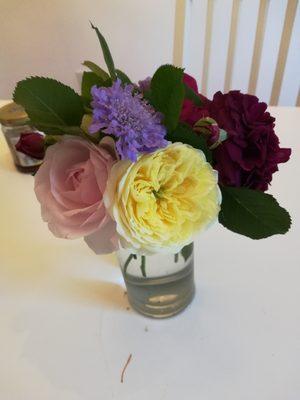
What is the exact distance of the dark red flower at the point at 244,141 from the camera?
1.04 feet

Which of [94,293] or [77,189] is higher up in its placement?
[77,189]

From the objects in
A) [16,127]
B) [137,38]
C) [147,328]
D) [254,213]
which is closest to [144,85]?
[254,213]

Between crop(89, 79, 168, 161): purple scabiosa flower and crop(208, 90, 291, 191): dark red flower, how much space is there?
77 millimetres

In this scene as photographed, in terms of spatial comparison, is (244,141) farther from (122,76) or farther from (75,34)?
(75,34)

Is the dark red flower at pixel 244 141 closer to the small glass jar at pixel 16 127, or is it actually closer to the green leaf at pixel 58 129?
the green leaf at pixel 58 129

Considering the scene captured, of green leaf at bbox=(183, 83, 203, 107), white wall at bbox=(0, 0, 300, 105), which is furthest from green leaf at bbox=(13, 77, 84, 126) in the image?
white wall at bbox=(0, 0, 300, 105)

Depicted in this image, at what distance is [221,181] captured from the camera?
333mm

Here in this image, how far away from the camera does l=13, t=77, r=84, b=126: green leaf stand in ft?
0.99

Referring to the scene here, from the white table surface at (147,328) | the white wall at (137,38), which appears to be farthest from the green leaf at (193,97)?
the white wall at (137,38)

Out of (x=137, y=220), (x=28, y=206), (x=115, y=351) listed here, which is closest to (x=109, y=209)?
(x=137, y=220)

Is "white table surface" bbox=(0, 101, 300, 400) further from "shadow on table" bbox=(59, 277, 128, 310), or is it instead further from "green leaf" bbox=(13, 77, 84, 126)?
"green leaf" bbox=(13, 77, 84, 126)

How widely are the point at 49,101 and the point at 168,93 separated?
10cm

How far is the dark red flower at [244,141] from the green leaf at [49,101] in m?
0.12

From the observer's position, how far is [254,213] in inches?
12.9
